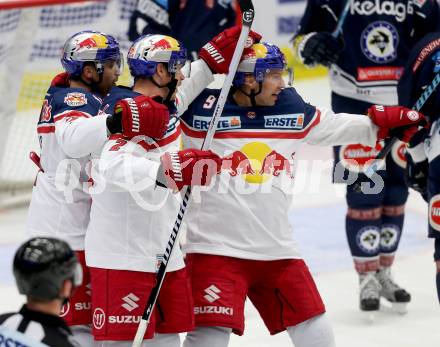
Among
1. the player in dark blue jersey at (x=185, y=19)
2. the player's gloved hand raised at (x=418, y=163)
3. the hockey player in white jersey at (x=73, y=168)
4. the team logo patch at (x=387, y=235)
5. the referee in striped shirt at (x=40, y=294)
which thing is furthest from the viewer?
the player in dark blue jersey at (x=185, y=19)

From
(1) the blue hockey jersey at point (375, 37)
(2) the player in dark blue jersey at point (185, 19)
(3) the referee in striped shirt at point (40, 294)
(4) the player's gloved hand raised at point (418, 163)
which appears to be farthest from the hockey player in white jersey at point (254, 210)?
(2) the player in dark blue jersey at point (185, 19)

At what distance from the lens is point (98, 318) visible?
370 centimetres

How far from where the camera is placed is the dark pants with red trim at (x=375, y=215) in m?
5.41

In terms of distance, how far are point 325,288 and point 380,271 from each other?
1.11ft

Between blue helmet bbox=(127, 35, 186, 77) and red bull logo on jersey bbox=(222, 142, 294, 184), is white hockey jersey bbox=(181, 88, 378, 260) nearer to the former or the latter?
red bull logo on jersey bbox=(222, 142, 294, 184)

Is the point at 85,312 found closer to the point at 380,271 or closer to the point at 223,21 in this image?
the point at 380,271

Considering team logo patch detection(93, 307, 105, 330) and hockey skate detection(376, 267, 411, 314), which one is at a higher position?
team logo patch detection(93, 307, 105, 330)

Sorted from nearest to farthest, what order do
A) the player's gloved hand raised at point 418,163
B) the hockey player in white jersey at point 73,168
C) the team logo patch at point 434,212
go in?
the hockey player in white jersey at point 73,168 < the team logo patch at point 434,212 < the player's gloved hand raised at point 418,163

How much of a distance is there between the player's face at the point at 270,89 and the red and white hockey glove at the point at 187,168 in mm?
568

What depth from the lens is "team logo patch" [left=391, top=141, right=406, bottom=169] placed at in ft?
17.6

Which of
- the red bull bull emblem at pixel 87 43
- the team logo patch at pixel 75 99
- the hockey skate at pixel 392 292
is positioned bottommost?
the hockey skate at pixel 392 292

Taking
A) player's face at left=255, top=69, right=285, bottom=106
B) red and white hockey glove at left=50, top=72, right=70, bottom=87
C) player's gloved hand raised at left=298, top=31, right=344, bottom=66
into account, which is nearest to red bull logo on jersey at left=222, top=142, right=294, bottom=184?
player's face at left=255, top=69, right=285, bottom=106

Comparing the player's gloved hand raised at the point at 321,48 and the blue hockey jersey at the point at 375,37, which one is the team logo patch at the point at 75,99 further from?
the blue hockey jersey at the point at 375,37

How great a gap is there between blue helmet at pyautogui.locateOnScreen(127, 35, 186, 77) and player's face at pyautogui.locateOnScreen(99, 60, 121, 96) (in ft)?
0.55
